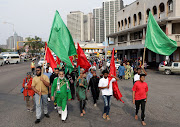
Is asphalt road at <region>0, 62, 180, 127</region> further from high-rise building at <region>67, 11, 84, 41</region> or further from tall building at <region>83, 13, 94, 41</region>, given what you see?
tall building at <region>83, 13, 94, 41</region>

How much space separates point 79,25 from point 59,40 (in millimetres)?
169309

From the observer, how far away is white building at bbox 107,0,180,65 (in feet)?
73.6

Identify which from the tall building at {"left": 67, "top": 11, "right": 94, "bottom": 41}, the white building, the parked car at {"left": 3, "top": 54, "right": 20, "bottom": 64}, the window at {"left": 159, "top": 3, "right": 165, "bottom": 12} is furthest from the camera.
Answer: the tall building at {"left": 67, "top": 11, "right": 94, "bottom": 41}

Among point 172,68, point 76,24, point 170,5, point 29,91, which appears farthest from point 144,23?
point 76,24

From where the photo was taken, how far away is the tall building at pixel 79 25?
15825 cm

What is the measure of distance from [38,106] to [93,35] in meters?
196

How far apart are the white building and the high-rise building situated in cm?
11942

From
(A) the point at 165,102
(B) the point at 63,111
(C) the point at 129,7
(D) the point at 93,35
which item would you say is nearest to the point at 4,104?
(B) the point at 63,111

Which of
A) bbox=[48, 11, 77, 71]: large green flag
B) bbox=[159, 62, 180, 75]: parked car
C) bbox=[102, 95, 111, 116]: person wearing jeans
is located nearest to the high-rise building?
bbox=[159, 62, 180, 75]: parked car

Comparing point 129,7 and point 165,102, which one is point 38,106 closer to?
point 165,102

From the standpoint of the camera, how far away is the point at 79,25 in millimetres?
171875

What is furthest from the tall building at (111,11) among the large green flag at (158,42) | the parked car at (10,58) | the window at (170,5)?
the large green flag at (158,42)

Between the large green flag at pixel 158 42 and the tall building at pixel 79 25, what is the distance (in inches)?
5756

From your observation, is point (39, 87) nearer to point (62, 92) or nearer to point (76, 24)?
point (62, 92)
